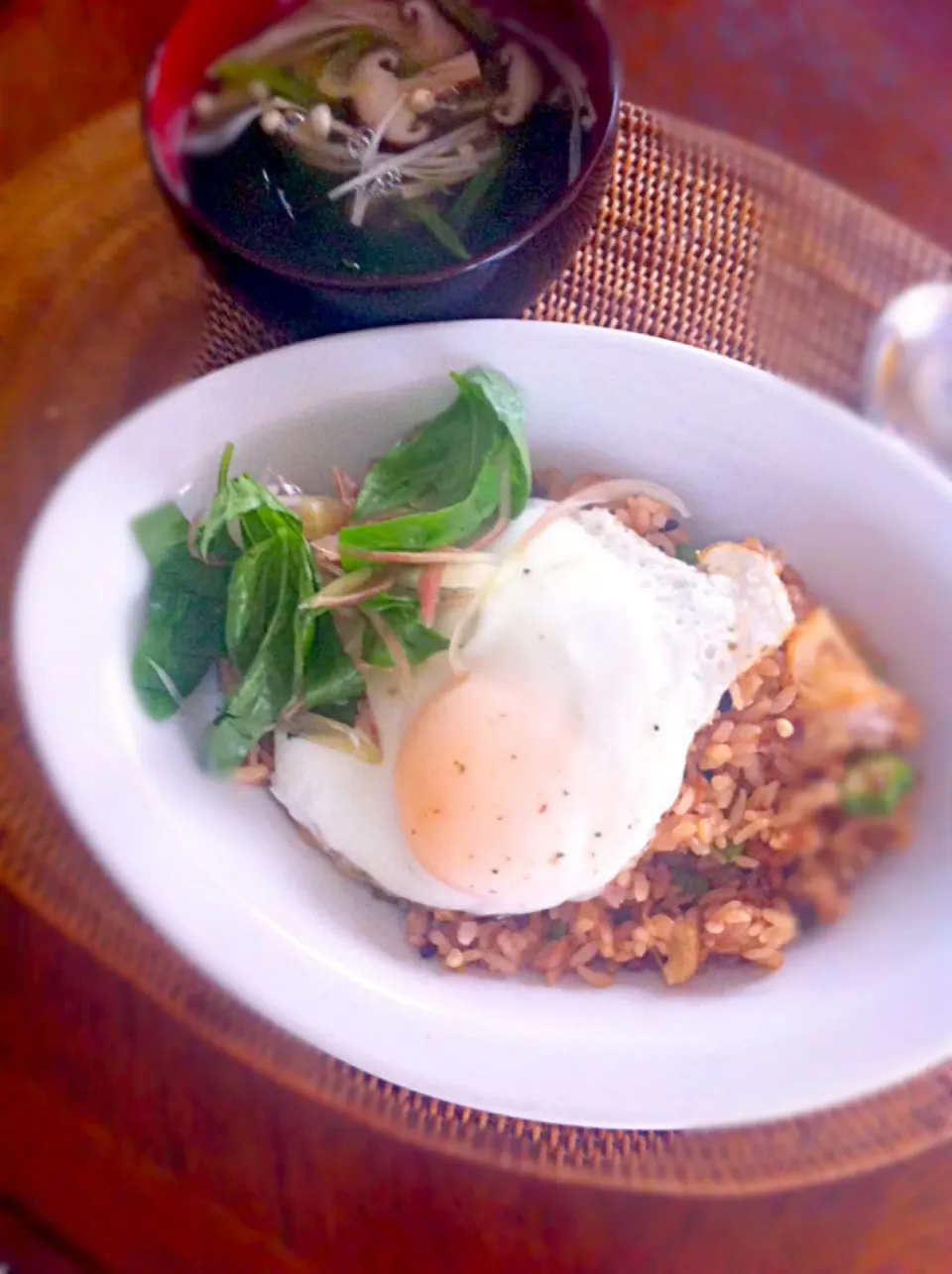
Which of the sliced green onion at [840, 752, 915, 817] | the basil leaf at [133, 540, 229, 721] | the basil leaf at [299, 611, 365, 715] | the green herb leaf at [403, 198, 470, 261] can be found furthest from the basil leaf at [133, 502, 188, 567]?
the sliced green onion at [840, 752, 915, 817]

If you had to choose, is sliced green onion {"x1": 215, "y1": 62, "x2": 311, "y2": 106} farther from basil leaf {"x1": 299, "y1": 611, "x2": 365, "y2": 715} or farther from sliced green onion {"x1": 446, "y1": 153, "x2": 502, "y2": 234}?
basil leaf {"x1": 299, "y1": 611, "x2": 365, "y2": 715}

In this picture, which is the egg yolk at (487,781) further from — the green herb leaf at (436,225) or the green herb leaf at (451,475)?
the green herb leaf at (436,225)

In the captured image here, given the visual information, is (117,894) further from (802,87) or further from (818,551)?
(802,87)

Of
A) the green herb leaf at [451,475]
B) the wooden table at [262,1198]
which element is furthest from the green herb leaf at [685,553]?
the wooden table at [262,1198]

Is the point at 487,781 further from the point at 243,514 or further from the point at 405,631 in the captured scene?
the point at 243,514

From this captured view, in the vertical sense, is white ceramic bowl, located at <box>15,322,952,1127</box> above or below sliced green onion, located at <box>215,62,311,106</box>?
below

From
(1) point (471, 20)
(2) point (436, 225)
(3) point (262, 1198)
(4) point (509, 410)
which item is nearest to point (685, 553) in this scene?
(4) point (509, 410)

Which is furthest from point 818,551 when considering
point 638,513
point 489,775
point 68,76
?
point 68,76
